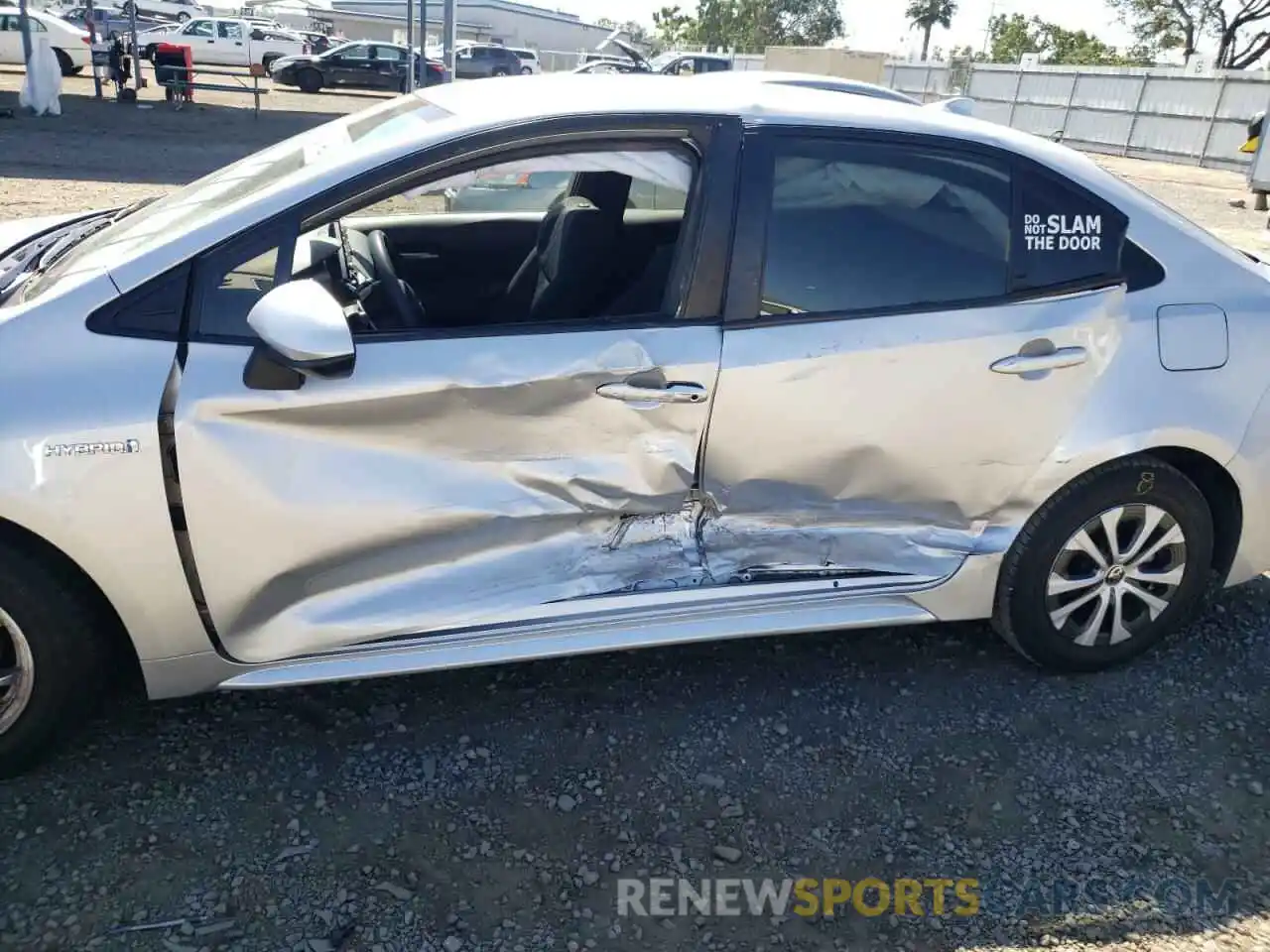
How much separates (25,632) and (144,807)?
52cm

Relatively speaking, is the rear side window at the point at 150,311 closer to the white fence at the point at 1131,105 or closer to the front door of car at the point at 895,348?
the front door of car at the point at 895,348

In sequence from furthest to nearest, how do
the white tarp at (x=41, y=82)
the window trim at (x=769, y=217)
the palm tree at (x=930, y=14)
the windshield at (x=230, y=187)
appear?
the palm tree at (x=930, y=14), the white tarp at (x=41, y=82), the window trim at (x=769, y=217), the windshield at (x=230, y=187)

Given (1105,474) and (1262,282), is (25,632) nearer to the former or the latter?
(1105,474)

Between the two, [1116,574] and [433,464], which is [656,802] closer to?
[433,464]

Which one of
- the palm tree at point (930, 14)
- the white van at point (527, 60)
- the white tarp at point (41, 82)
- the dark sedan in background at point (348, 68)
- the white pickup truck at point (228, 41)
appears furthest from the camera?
the palm tree at point (930, 14)

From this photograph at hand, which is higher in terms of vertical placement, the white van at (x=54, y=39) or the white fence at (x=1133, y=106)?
the white fence at (x=1133, y=106)

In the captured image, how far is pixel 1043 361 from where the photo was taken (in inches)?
112

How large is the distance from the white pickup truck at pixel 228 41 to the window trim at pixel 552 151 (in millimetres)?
35680

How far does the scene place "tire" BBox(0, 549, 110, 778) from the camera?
7.63 ft

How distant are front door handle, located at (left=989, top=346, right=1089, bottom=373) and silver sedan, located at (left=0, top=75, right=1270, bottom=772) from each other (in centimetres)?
1

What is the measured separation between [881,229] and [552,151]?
0.94m

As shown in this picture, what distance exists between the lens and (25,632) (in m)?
2.37

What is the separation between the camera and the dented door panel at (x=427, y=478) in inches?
93.3
